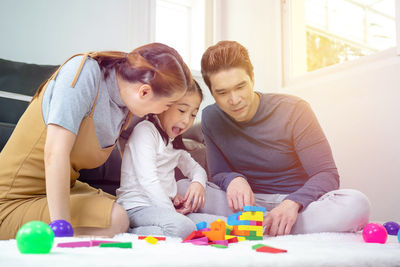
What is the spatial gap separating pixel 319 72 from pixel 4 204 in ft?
6.09

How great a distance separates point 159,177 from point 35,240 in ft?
2.20

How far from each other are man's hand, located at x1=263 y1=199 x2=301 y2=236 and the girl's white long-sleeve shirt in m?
0.30

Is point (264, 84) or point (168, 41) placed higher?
point (168, 41)

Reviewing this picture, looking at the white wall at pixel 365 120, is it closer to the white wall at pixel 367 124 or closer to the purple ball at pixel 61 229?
the white wall at pixel 367 124

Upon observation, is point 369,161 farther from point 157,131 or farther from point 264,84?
point 157,131

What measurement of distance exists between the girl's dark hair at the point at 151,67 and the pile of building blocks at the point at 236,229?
0.40 metres

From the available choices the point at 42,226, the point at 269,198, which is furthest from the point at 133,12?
the point at 42,226

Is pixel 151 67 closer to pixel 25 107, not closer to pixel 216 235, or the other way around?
pixel 216 235

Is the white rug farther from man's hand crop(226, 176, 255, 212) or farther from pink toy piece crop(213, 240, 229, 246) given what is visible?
man's hand crop(226, 176, 255, 212)

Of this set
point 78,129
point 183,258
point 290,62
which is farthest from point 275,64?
point 183,258

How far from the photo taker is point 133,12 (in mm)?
2467

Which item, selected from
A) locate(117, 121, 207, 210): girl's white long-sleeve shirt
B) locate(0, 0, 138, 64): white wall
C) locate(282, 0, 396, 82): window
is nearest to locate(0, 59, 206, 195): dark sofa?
locate(117, 121, 207, 210): girl's white long-sleeve shirt

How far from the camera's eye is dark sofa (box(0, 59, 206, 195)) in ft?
4.83

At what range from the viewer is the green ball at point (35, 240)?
1.77ft
